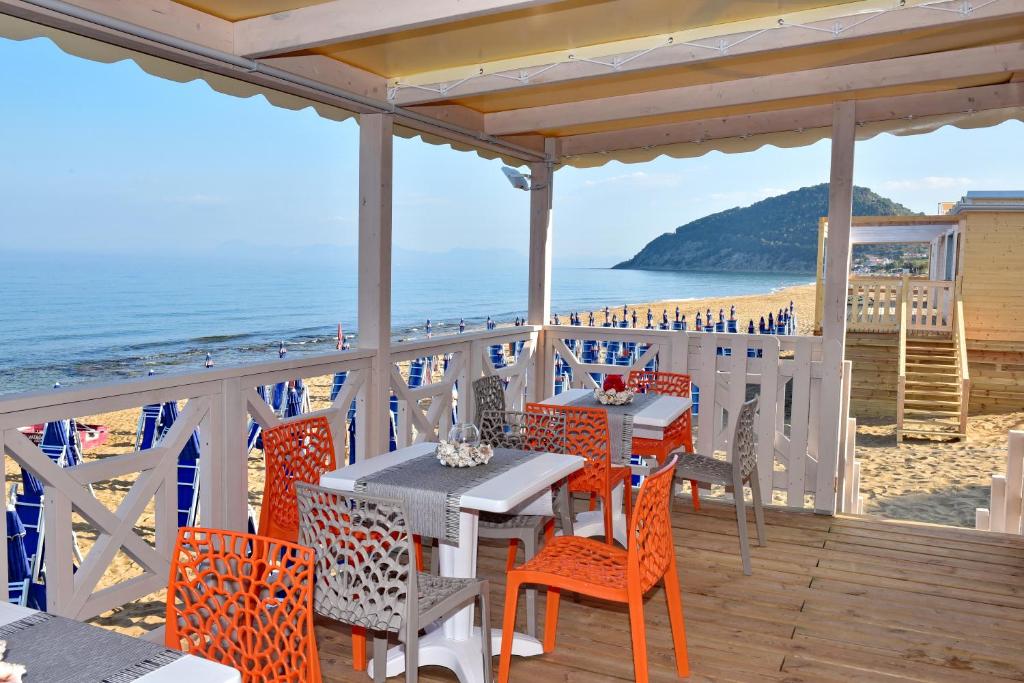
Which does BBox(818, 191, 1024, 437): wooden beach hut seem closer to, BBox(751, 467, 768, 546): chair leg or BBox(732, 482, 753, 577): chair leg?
BBox(751, 467, 768, 546): chair leg

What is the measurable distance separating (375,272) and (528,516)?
1693mm

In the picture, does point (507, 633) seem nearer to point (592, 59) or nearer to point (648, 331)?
point (592, 59)

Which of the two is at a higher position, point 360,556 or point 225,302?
point 360,556

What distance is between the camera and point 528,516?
314cm

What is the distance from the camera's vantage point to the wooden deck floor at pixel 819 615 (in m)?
2.87

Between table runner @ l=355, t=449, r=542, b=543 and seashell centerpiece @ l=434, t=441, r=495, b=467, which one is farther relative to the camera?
seashell centerpiece @ l=434, t=441, r=495, b=467

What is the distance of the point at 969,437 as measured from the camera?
10812 mm

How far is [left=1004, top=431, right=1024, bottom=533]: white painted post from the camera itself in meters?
4.69

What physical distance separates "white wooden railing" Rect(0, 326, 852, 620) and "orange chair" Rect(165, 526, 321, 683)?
1061 mm

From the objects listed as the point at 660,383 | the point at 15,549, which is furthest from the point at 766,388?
the point at 15,549

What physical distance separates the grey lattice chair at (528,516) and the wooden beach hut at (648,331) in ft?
1.04

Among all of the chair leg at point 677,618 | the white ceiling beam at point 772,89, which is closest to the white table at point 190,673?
the chair leg at point 677,618

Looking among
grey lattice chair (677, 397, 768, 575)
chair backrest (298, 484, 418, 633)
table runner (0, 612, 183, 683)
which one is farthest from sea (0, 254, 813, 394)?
table runner (0, 612, 183, 683)

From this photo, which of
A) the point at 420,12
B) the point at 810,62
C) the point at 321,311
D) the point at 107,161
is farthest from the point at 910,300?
the point at 107,161
